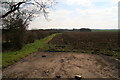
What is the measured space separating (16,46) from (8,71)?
409 inches

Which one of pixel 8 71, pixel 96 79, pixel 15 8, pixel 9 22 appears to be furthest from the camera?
pixel 9 22

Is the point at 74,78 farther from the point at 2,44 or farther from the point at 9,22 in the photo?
the point at 2,44

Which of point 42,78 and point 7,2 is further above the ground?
point 7,2

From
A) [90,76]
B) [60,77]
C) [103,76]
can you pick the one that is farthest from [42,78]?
[103,76]

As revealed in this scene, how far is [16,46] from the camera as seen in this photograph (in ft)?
61.3

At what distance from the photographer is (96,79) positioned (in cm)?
714

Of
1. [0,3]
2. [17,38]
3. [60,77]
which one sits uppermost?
[0,3]

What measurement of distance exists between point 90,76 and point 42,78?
253 cm

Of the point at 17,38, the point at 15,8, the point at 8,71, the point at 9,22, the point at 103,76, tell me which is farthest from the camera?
the point at 17,38

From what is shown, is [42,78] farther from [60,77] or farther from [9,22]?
[9,22]

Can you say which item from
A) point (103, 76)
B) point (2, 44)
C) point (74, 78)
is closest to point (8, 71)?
point (74, 78)

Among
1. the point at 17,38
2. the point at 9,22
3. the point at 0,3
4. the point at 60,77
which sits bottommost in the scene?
the point at 60,77

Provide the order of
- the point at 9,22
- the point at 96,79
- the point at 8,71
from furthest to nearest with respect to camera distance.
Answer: the point at 9,22, the point at 8,71, the point at 96,79

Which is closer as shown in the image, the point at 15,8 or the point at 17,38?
the point at 15,8
